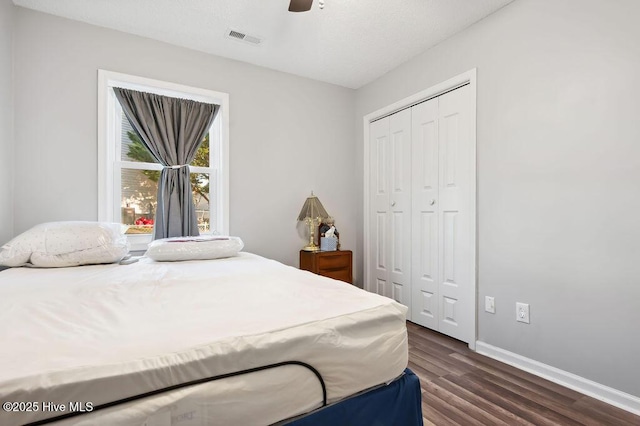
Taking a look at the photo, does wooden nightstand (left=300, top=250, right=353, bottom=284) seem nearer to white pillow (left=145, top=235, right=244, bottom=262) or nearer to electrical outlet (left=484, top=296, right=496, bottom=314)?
white pillow (left=145, top=235, right=244, bottom=262)

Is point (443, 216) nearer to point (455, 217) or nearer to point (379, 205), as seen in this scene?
point (455, 217)

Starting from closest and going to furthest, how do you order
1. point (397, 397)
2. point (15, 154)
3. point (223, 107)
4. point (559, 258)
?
point (397, 397), point (559, 258), point (15, 154), point (223, 107)

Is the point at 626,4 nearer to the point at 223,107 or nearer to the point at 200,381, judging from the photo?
the point at 200,381

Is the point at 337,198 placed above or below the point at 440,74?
below

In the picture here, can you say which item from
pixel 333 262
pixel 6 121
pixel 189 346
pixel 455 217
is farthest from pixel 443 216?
pixel 6 121

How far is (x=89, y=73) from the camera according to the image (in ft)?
8.31

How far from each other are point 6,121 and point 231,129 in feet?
5.21

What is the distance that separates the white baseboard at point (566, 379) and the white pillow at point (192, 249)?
6.67ft

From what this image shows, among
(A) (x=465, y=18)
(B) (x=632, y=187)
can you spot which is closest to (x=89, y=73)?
(A) (x=465, y=18)

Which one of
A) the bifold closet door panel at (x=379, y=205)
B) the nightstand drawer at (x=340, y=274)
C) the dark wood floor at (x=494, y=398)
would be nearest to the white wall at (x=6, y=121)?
the nightstand drawer at (x=340, y=274)

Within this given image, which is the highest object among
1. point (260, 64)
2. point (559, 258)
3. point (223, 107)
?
point (260, 64)

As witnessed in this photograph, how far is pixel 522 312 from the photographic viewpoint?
219 cm

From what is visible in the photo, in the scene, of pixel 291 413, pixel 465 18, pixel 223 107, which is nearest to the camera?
pixel 291 413

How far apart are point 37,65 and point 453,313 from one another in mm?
3768
